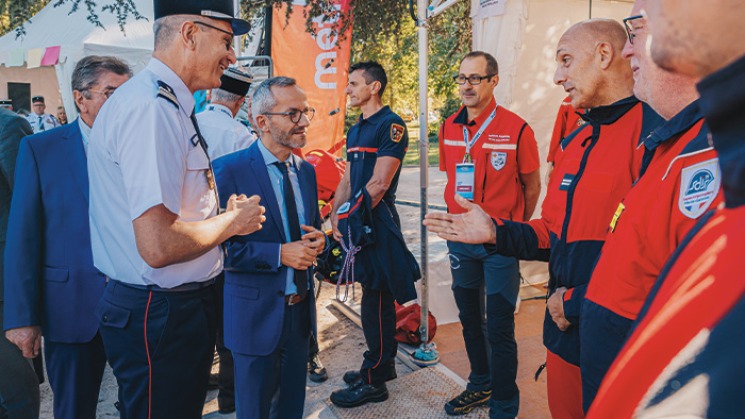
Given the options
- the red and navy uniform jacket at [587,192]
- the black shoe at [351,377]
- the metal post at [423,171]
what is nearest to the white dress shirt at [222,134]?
the metal post at [423,171]

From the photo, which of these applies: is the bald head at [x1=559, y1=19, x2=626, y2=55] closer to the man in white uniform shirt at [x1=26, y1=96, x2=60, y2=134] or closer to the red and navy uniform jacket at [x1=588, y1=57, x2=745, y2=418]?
the red and navy uniform jacket at [x1=588, y1=57, x2=745, y2=418]

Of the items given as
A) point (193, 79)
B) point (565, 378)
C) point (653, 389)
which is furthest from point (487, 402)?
point (653, 389)

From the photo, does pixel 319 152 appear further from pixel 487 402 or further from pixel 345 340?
pixel 487 402

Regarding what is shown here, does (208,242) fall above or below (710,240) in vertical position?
below

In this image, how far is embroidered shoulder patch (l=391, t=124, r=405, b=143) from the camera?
3.90 m

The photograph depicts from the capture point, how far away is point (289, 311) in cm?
273

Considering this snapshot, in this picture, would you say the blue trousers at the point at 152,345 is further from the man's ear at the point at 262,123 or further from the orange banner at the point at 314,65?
the orange banner at the point at 314,65

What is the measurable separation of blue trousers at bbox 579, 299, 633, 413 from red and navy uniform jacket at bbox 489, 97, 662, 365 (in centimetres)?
32

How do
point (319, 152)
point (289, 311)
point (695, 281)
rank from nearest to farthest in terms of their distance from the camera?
point (695, 281), point (289, 311), point (319, 152)

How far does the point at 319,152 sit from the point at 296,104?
3472 mm

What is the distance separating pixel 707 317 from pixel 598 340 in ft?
4.26

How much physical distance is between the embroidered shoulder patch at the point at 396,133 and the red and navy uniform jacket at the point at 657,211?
229 centimetres

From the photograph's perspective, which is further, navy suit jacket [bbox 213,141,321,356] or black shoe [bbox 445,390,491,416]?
black shoe [bbox 445,390,491,416]

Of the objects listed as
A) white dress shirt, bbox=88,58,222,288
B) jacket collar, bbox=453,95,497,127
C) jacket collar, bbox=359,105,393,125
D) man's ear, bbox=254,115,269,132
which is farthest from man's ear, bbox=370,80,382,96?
white dress shirt, bbox=88,58,222,288
